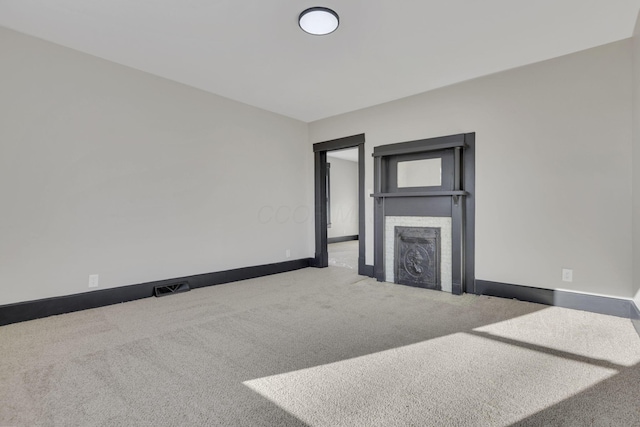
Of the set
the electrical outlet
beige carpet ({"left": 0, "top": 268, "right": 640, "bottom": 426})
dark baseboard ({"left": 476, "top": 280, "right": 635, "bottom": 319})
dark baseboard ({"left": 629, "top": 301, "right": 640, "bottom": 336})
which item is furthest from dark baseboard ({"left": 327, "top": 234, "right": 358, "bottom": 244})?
dark baseboard ({"left": 629, "top": 301, "right": 640, "bottom": 336})

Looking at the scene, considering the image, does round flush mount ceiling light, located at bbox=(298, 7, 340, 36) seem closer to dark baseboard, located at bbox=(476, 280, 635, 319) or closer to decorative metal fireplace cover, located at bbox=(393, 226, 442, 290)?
decorative metal fireplace cover, located at bbox=(393, 226, 442, 290)

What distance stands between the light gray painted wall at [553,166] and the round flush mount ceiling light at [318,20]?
1.98 meters

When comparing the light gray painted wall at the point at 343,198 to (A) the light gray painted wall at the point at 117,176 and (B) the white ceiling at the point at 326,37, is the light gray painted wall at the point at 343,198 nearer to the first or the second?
(A) the light gray painted wall at the point at 117,176

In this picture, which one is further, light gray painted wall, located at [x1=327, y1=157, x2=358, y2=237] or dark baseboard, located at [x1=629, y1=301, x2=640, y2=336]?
light gray painted wall, located at [x1=327, y1=157, x2=358, y2=237]

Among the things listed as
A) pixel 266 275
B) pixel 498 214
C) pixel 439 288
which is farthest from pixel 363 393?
pixel 266 275

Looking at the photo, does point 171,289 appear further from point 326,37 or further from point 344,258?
point 344,258

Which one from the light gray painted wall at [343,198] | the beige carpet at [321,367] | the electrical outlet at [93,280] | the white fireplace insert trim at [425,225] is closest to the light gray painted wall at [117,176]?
the electrical outlet at [93,280]

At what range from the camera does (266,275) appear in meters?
4.66

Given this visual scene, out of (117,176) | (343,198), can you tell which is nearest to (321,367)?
(117,176)

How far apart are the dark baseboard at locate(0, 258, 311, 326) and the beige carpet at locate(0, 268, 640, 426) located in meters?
0.13

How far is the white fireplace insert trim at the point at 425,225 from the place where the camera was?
3770 millimetres

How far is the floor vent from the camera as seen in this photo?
11.5 feet

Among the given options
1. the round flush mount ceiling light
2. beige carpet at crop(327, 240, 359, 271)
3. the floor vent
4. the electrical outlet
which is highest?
the round flush mount ceiling light

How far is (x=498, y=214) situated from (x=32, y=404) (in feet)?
13.3
